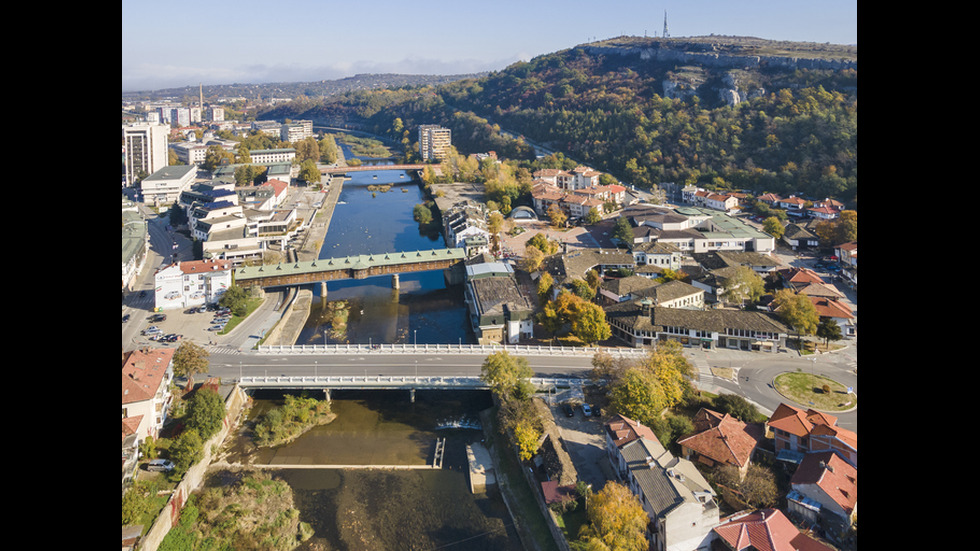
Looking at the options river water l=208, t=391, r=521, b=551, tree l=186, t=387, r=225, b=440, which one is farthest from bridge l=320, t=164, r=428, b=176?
tree l=186, t=387, r=225, b=440

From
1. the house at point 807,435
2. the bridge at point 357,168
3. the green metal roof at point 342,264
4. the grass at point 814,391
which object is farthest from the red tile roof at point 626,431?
the bridge at point 357,168

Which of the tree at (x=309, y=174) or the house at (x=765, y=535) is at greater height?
the tree at (x=309, y=174)

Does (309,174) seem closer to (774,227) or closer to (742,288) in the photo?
(774,227)

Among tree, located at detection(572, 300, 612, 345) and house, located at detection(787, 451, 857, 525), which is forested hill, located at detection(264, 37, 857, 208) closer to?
tree, located at detection(572, 300, 612, 345)

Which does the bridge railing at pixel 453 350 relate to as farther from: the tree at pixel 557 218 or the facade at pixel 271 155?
the facade at pixel 271 155
